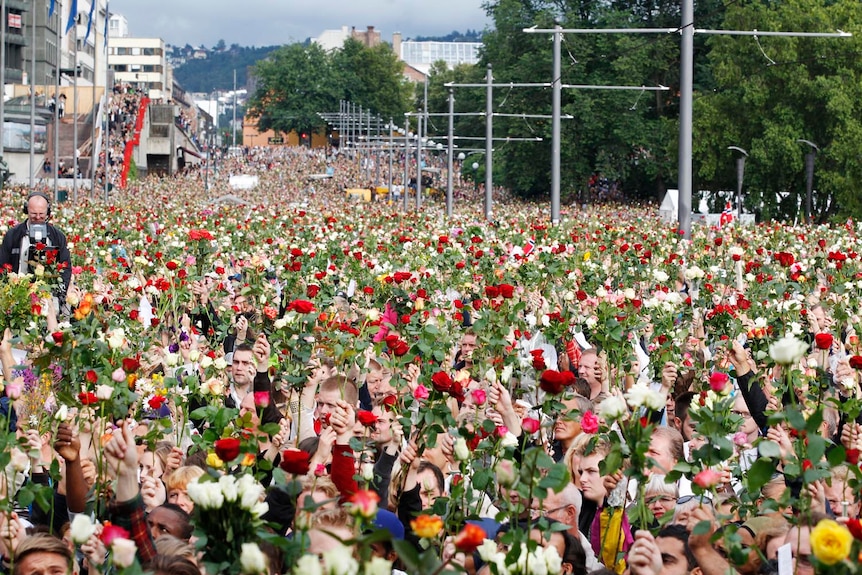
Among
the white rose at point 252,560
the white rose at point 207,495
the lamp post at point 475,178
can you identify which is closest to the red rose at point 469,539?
the white rose at point 252,560

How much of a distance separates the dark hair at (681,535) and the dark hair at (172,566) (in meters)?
1.62

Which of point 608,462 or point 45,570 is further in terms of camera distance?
point 45,570

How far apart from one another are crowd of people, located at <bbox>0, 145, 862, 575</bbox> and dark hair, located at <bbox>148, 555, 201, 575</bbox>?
1cm

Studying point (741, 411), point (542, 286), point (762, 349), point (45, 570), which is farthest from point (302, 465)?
point (542, 286)

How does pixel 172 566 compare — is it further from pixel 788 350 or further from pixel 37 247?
pixel 37 247

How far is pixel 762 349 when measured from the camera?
9.36 metres

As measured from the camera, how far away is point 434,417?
6301mm

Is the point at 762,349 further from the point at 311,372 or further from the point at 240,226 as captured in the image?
the point at 240,226

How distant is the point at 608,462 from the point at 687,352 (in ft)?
16.7

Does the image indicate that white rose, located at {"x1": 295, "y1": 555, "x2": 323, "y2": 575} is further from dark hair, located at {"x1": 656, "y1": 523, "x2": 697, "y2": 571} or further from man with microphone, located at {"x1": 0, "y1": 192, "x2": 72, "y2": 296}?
man with microphone, located at {"x1": 0, "y1": 192, "x2": 72, "y2": 296}

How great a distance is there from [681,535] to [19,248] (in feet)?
32.3

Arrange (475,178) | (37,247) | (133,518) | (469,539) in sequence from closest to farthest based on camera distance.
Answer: (469,539) → (133,518) → (37,247) → (475,178)

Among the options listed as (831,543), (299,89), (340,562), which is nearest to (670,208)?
(831,543)

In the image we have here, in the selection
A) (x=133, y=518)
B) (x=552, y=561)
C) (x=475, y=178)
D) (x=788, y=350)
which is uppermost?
(x=788, y=350)
